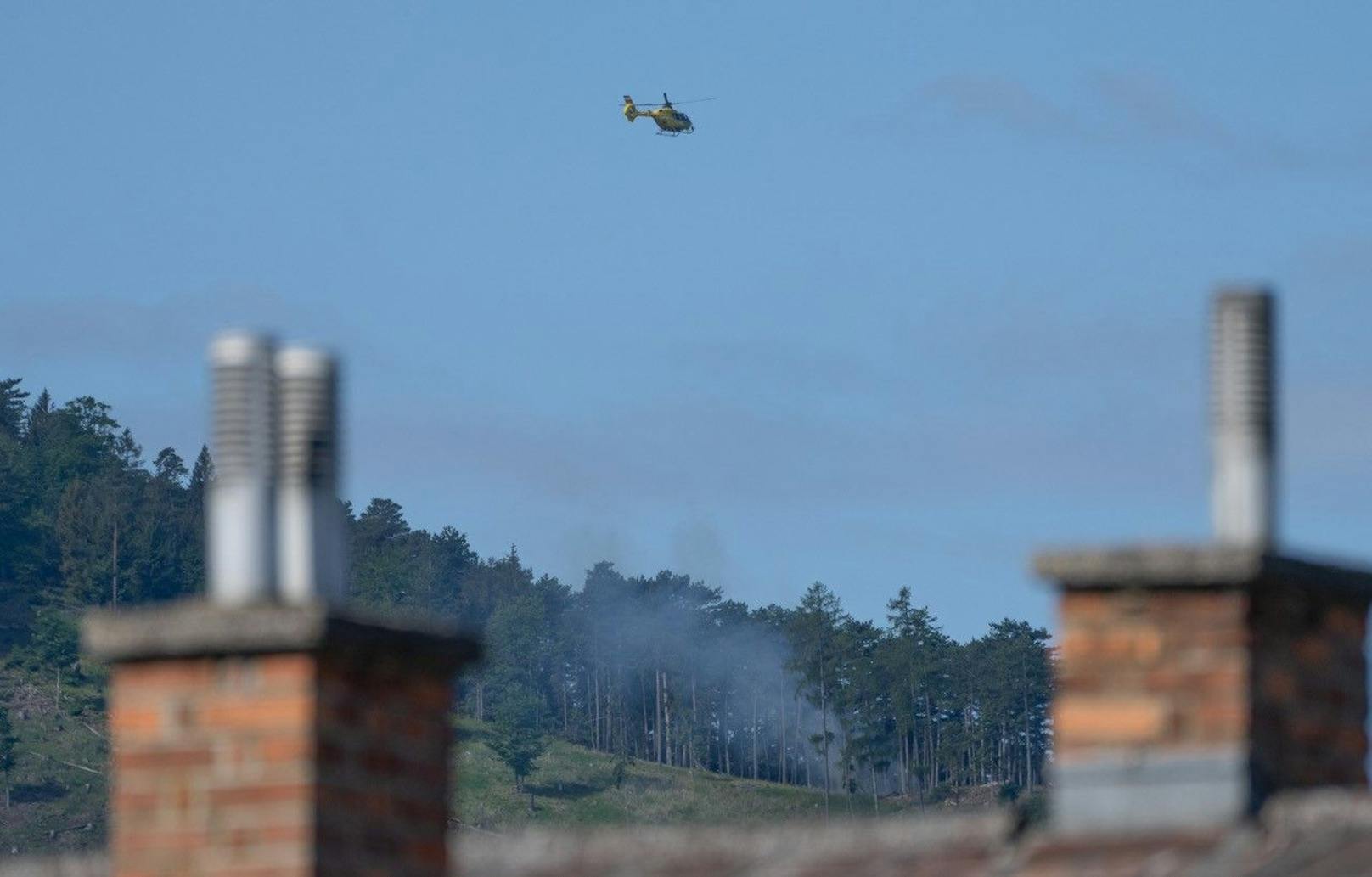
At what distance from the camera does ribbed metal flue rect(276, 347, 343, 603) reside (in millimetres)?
11234

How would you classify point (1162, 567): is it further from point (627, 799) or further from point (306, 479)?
point (627, 799)

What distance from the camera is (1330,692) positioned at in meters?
11.6

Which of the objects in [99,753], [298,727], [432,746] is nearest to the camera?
[298,727]

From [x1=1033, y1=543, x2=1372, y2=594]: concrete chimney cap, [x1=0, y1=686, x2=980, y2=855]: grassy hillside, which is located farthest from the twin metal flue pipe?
[x1=0, y1=686, x2=980, y2=855]: grassy hillside

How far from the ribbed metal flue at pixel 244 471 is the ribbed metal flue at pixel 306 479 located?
0.05 meters

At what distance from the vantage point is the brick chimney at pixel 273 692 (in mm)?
10828

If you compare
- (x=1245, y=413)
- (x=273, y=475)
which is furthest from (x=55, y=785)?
(x=1245, y=413)

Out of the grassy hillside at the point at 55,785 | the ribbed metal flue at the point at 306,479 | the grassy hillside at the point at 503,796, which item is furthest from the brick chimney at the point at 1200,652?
the grassy hillside at the point at 503,796

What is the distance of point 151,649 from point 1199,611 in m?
3.51

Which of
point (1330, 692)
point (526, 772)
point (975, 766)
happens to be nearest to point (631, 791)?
point (526, 772)

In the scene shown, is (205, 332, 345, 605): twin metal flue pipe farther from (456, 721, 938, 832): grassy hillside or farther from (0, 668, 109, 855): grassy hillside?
(456, 721, 938, 832): grassy hillside

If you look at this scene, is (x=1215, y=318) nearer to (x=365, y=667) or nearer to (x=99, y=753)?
(x=365, y=667)

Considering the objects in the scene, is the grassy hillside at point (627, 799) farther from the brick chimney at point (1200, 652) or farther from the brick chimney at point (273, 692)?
the brick chimney at point (1200, 652)

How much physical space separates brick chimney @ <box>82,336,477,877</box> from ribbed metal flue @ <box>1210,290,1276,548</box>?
9.09 feet
